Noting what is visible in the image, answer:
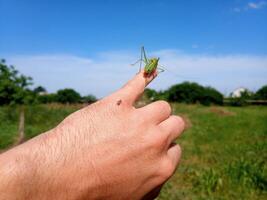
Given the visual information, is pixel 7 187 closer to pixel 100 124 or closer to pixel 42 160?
pixel 42 160

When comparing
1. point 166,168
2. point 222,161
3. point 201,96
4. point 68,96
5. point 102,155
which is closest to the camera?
point 102,155

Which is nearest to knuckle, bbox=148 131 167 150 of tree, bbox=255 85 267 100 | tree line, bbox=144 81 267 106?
tree line, bbox=144 81 267 106

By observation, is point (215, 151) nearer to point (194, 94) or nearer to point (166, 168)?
point (166, 168)

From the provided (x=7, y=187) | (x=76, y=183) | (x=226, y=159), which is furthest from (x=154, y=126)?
(x=226, y=159)

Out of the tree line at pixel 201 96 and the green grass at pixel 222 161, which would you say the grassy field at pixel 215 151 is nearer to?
the green grass at pixel 222 161

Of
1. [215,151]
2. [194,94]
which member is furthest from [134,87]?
[194,94]

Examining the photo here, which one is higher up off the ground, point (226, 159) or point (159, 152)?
point (159, 152)

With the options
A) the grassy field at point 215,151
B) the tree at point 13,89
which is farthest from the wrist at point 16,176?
the tree at point 13,89
